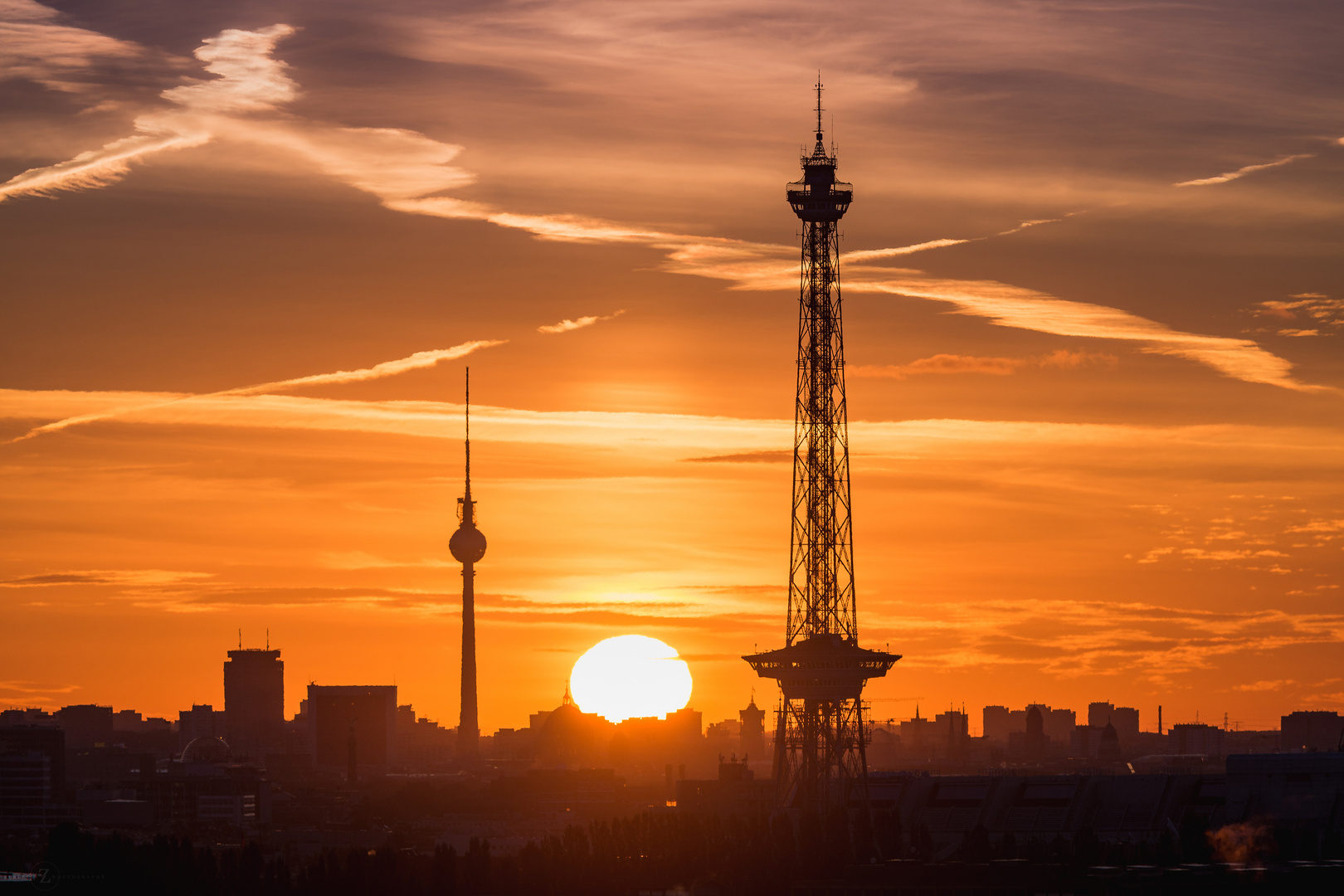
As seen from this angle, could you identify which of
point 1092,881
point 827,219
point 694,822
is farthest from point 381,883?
point 827,219

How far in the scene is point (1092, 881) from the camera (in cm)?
14662

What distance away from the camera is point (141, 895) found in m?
174

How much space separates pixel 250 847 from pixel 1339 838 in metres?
99.3

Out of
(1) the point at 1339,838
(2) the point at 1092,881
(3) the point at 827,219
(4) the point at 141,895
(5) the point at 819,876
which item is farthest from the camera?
(3) the point at 827,219

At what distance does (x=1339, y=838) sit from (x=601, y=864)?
68.8 m

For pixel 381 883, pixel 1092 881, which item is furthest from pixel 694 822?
pixel 1092 881

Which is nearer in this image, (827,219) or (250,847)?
(250,847)

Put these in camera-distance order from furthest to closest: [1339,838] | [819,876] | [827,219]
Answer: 1. [827,219]
2. [1339,838]
3. [819,876]

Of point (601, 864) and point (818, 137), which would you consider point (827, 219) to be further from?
point (601, 864)

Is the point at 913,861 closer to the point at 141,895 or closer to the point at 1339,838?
the point at 1339,838

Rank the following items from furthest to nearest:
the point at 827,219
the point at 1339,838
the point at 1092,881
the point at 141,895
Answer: the point at 827,219 → the point at 1339,838 → the point at 141,895 → the point at 1092,881

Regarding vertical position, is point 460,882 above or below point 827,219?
below

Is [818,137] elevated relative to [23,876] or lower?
elevated

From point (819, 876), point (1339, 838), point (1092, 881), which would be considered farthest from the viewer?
point (1339, 838)
